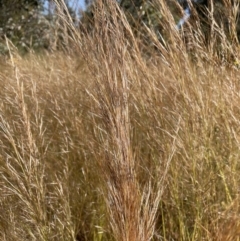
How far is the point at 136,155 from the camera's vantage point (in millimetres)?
2025

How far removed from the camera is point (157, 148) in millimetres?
2111

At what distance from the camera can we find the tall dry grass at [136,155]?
1628 mm

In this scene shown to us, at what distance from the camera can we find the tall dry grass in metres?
1.63

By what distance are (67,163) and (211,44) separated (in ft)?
2.55

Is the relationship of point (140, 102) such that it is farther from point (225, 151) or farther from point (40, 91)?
point (40, 91)

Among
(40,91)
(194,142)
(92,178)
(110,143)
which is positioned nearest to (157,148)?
(194,142)

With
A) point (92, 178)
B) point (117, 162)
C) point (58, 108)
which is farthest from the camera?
point (58, 108)

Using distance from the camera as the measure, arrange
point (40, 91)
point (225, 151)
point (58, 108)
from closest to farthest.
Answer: point (225, 151), point (58, 108), point (40, 91)

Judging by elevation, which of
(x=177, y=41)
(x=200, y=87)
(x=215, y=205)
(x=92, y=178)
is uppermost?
(x=177, y=41)

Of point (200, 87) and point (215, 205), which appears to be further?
point (200, 87)

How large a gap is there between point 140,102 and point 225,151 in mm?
427

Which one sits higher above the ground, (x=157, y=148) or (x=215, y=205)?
(x=157, y=148)

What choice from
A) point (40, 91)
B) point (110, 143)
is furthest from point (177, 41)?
point (40, 91)

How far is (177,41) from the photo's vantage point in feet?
6.81
